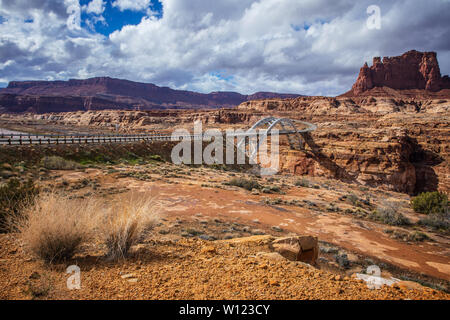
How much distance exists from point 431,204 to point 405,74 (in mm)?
125602

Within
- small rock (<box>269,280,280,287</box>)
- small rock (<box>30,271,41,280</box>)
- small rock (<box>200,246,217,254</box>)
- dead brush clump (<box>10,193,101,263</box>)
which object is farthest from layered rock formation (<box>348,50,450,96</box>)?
small rock (<box>30,271,41,280</box>)

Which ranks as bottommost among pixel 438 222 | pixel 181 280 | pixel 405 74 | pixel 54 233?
pixel 438 222

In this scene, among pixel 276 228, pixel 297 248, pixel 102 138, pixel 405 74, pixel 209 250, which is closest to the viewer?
pixel 209 250

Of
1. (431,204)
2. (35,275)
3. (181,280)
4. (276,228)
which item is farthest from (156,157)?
A: (181,280)

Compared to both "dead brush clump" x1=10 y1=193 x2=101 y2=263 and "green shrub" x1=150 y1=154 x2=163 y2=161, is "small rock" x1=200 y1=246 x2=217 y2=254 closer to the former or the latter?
"dead brush clump" x1=10 y1=193 x2=101 y2=263

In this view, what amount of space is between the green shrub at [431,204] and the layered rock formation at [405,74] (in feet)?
367

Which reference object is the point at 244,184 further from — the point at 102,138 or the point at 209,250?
the point at 102,138

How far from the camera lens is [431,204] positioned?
14352 mm

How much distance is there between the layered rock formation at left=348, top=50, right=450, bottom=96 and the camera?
107m

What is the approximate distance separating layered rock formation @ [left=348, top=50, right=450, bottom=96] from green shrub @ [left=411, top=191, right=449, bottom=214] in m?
112

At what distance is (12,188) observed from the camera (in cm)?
585

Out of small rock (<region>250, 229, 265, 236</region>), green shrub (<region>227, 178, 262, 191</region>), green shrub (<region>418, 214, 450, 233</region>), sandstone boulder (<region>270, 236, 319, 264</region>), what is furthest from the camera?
green shrub (<region>227, 178, 262, 191</region>)

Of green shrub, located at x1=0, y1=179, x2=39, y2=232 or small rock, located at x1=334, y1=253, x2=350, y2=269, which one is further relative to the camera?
small rock, located at x1=334, y1=253, x2=350, y2=269
